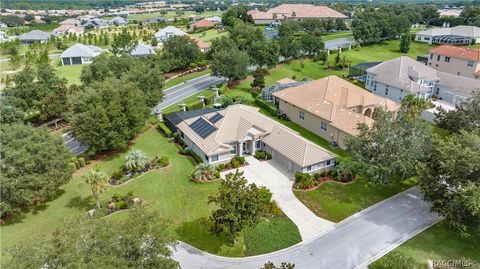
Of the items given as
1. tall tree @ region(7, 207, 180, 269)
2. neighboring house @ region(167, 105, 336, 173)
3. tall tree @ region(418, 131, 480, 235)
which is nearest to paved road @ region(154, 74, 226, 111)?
neighboring house @ region(167, 105, 336, 173)

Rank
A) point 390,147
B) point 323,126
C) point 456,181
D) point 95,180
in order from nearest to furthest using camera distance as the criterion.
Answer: point 456,181, point 95,180, point 390,147, point 323,126

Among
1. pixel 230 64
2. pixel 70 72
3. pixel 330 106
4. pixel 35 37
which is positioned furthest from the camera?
pixel 35 37

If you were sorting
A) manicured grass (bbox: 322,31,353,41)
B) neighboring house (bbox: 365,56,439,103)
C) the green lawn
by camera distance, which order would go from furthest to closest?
manicured grass (bbox: 322,31,353,41)
neighboring house (bbox: 365,56,439,103)
the green lawn

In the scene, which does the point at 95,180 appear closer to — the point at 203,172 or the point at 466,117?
the point at 203,172

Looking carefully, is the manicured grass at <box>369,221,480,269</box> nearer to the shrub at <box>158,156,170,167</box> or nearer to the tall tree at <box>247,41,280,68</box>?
the shrub at <box>158,156,170,167</box>

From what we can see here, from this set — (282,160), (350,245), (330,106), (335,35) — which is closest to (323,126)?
(330,106)
